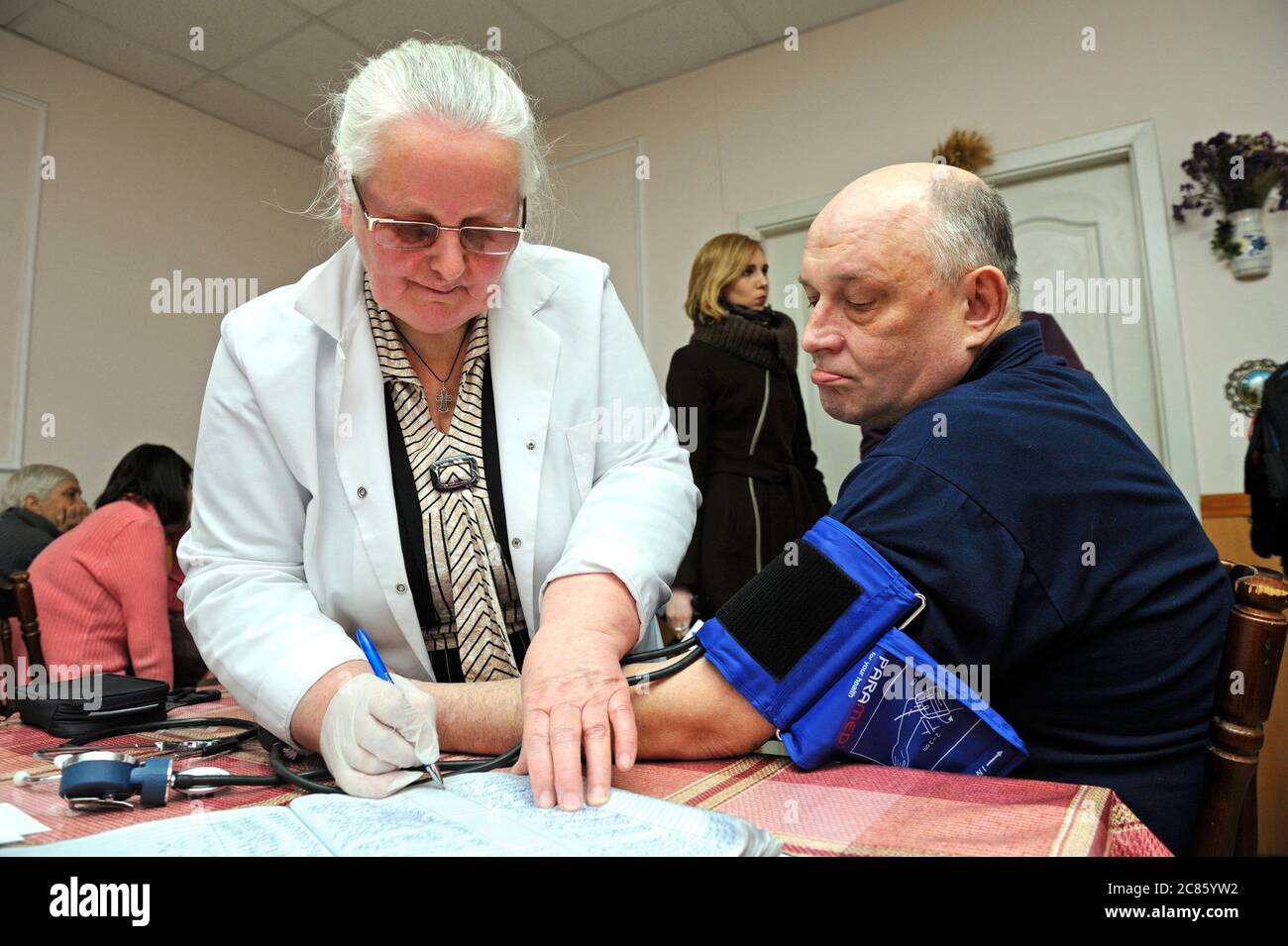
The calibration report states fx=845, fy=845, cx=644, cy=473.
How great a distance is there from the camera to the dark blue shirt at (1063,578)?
73 centimetres

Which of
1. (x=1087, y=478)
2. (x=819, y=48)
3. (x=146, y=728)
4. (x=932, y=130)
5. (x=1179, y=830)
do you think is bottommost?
(x=1179, y=830)

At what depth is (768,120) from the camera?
4.16 metres

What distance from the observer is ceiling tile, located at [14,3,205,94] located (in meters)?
3.82

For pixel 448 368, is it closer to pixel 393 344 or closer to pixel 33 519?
pixel 393 344

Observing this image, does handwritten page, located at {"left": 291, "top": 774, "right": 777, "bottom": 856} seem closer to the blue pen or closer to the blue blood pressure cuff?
the blue pen

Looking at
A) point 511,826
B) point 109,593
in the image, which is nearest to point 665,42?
point 109,593

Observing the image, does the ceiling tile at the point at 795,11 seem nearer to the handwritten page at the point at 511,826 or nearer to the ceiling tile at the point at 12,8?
the ceiling tile at the point at 12,8

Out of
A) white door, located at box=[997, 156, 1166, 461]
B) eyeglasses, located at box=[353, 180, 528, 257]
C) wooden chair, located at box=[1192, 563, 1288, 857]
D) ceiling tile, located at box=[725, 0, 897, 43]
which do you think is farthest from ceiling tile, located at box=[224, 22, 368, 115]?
wooden chair, located at box=[1192, 563, 1288, 857]

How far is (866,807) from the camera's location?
645 millimetres
